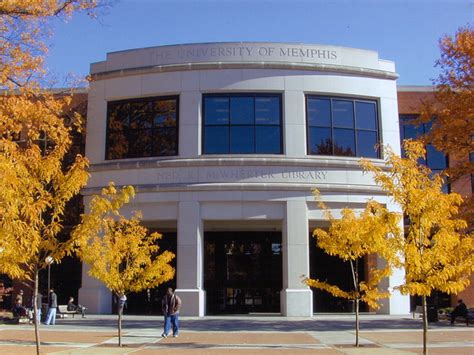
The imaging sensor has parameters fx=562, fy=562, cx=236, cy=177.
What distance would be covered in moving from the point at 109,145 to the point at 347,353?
755 inches

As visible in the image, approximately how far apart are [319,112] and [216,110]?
5.38 meters

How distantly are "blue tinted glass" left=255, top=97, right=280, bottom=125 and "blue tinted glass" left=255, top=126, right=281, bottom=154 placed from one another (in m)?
0.37

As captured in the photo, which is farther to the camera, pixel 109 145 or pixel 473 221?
pixel 109 145

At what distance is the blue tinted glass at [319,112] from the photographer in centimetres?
2923

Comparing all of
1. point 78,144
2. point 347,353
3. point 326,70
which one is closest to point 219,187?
point 326,70

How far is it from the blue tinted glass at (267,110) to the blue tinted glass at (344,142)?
3239mm

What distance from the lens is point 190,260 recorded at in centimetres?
2770

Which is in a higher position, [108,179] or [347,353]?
[108,179]

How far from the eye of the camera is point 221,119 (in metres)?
29.0

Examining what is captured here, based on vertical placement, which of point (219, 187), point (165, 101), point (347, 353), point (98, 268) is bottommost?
point (347, 353)

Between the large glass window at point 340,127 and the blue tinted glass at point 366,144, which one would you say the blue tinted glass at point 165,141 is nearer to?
the large glass window at point 340,127

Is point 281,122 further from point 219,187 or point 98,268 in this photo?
point 98,268

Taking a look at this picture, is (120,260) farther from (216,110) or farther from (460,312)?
(460,312)

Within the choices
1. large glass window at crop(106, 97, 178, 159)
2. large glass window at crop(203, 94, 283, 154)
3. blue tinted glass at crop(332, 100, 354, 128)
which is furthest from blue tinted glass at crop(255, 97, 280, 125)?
large glass window at crop(106, 97, 178, 159)
